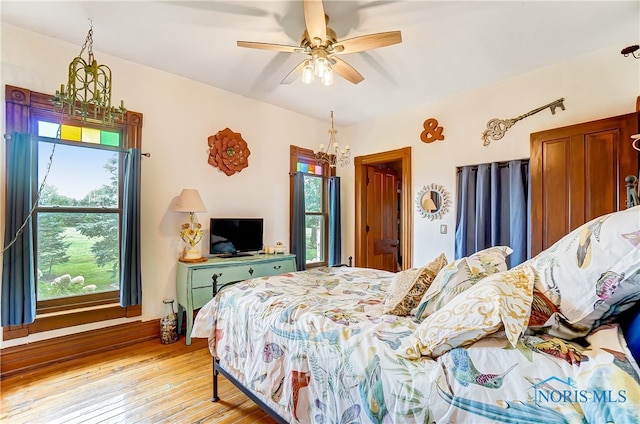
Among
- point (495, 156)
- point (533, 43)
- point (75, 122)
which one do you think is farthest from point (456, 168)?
point (75, 122)

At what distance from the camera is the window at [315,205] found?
4.68 metres

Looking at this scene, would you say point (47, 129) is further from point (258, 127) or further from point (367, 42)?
point (367, 42)

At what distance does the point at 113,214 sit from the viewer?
300 cm

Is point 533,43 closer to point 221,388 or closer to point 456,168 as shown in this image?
point 456,168

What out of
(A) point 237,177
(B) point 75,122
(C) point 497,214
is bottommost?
(C) point 497,214

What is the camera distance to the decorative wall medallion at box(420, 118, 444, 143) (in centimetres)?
385

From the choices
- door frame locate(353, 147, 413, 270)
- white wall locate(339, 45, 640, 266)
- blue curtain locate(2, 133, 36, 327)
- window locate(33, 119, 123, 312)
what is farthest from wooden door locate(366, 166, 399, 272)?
blue curtain locate(2, 133, 36, 327)

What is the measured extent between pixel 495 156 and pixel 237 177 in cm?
318

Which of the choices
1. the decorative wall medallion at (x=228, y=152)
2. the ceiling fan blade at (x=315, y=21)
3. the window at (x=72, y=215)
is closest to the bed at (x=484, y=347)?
the ceiling fan blade at (x=315, y=21)

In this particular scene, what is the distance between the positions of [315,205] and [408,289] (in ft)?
11.0

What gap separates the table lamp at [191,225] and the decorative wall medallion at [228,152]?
0.53 metres

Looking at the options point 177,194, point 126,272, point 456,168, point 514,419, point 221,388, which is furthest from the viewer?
point 456,168

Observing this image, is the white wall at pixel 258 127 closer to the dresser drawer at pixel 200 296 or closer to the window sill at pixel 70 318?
the window sill at pixel 70 318

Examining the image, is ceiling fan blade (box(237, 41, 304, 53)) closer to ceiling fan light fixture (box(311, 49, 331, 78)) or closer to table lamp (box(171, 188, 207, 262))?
ceiling fan light fixture (box(311, 49, 331, 78))
